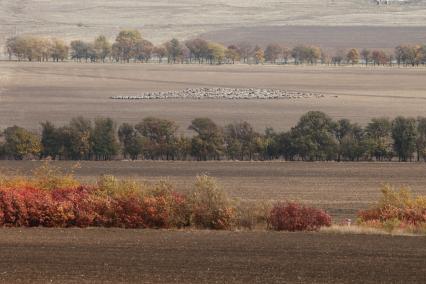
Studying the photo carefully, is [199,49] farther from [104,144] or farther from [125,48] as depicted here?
[104,144]

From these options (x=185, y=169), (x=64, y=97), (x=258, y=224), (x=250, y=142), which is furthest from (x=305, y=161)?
(x=64, y=97)

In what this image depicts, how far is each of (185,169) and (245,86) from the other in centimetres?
5215

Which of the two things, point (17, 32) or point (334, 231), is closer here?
point (334, 231)

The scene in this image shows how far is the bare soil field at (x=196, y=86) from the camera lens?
73500mm

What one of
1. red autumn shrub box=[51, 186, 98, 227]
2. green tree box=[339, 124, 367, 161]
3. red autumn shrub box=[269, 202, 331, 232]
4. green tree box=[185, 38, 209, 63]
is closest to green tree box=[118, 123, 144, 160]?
green tree box=[339, 124, 367, 161]

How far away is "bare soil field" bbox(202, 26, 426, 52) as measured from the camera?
174 m

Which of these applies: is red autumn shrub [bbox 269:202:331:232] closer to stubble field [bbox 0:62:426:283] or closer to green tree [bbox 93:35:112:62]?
stubble field [bbox 0:62:426:283]

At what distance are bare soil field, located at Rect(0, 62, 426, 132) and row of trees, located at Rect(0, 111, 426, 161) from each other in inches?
365

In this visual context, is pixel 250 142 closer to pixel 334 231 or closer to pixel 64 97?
pixel 334 231

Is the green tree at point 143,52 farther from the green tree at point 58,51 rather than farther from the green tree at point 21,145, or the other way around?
the green tree at point 21,145

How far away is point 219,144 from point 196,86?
153 ft

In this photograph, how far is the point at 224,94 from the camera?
90875 mm

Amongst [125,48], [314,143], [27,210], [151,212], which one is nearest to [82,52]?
[125,48]

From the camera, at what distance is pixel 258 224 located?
1217 inches
